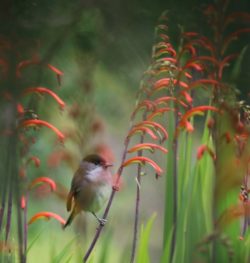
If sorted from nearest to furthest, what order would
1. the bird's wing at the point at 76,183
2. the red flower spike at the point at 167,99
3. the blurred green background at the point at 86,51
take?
the blurred green background at the point at 86,51
the red flower spike at the point at 167,99
the bird's wing at the point at 76,183

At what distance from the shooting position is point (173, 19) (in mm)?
2279

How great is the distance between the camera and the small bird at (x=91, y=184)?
6.56 ft

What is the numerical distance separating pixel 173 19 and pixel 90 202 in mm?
629

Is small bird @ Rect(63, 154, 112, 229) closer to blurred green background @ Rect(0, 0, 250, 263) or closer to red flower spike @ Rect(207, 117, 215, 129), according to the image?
blurred green background @ Rect(0, 0, 250, 263)

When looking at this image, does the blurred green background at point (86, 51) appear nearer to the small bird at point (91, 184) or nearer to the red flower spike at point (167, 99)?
the small bird at point (91, 184)

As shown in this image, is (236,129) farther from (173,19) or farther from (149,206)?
(149,206)

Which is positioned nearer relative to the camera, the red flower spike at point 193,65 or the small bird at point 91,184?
the red flower spike at point 193,65

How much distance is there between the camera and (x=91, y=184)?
6.61ft

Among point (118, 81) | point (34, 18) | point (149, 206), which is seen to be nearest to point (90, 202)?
point (34, 18)

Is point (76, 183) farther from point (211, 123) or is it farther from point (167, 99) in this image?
point (211, 123)

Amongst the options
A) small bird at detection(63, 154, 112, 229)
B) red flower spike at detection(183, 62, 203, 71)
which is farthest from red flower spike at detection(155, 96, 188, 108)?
small bird at detection(63, 154, 112, 229)

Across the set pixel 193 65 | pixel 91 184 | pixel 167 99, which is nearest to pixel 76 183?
pixel 91 184

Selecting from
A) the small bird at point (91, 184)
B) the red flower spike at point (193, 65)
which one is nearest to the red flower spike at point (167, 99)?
the red flower spike at point (193, 65)

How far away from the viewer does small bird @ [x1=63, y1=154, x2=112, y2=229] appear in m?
2.00
